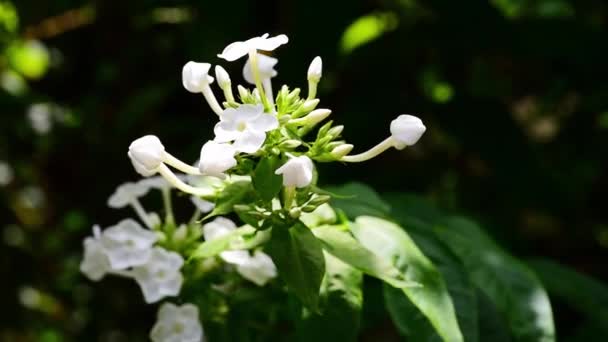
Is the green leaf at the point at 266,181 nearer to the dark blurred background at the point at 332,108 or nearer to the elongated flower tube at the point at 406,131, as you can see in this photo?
the elongated flower tube at the point at 406,131

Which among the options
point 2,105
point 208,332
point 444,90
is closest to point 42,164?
point 2,105

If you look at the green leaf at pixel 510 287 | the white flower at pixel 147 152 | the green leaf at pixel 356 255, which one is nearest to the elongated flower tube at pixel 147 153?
the white flower at pixel 147 152

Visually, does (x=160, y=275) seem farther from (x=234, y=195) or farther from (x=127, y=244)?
(x=234, y=195)

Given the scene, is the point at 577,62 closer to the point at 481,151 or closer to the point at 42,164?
the point at 481,151

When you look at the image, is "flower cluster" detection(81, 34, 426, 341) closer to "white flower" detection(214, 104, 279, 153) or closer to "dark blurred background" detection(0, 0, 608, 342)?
"white flower" detection(214, 104, 279, 153)

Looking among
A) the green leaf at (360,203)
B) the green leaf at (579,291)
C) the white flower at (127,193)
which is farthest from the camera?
the green leaf at (579,291)

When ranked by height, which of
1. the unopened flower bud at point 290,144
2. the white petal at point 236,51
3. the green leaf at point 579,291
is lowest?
the green leaf at point 579,291

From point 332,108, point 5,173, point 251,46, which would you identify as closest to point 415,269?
point 251,46
